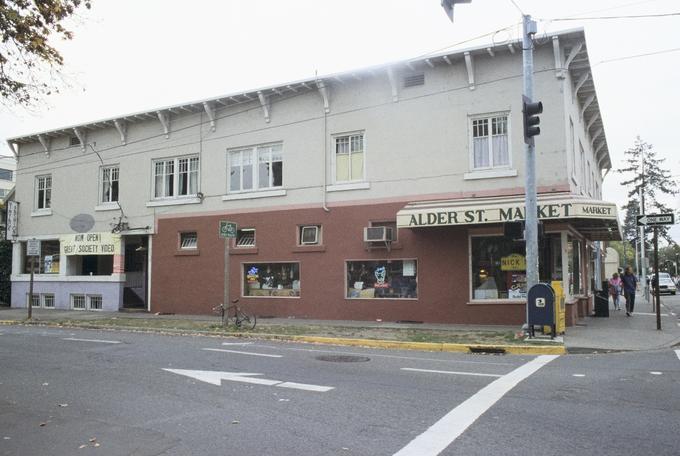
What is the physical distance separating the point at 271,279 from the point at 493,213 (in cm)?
849

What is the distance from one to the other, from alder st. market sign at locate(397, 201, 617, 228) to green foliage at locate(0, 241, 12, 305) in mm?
21159

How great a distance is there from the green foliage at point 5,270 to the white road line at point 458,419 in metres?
26.2

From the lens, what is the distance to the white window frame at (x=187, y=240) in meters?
21.7

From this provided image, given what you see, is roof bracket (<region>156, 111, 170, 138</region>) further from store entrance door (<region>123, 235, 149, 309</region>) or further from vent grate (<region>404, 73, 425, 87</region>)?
vent grate (<region>404, 73, 425, 87</region>)

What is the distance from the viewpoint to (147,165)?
2270 cm

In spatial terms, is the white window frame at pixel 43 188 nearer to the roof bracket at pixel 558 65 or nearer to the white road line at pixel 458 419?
the roof bracket at pixel 558 65

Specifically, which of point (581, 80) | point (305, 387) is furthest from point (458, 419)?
point (581, 80)

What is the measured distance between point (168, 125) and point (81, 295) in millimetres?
8404

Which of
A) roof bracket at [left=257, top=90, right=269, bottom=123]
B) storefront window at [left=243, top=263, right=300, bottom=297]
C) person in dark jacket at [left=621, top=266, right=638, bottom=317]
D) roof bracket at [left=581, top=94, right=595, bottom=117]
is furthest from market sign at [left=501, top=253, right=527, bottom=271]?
roof bracket at [left=257, top=90, right=269, bottom=123]

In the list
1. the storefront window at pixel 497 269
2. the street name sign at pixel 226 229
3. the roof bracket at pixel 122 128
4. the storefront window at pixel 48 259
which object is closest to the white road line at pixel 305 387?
the street name sign at pixel 226 229

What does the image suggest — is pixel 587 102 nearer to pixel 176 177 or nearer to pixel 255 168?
pixel 255 168

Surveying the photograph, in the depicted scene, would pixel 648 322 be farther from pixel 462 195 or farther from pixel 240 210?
pixel 240 210

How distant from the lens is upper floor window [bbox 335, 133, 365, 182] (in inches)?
724

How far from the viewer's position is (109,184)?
24.1 m
